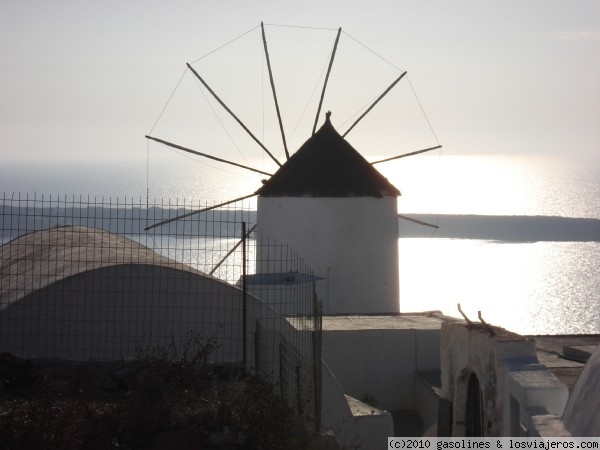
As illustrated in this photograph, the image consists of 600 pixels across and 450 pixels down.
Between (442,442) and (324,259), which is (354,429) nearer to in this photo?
(442,442)

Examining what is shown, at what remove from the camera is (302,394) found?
956 centimetres

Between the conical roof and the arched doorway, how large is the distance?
31.3ft

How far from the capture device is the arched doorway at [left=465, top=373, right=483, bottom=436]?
9.56 metres

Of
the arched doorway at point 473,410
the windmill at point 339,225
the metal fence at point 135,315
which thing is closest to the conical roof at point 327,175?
the windmill at point 339,225

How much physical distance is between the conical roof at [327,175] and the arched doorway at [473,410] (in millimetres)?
9532

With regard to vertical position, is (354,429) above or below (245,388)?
below

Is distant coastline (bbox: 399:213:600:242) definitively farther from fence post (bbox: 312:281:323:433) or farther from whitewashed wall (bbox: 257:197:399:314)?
fence post (bbox: 312:281:323:433)

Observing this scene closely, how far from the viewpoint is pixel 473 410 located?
9.78 metres

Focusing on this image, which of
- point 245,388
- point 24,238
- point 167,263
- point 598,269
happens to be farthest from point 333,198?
point 598,269

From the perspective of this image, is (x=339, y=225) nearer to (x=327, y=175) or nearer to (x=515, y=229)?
(x=327, y=175)

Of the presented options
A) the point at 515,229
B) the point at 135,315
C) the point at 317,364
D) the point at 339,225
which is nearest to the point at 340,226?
the point at 339,225

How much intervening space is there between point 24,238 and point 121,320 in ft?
10.6

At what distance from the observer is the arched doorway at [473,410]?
Answer: 9.56m

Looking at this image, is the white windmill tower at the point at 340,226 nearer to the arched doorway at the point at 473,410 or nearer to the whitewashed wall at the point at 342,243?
the whitewashed wall at the point at 342,243
